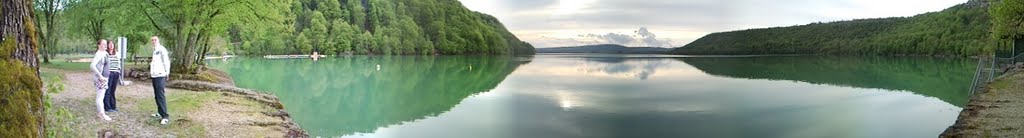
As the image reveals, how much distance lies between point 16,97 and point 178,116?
281 inches

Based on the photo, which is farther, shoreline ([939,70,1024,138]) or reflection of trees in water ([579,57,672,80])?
reflection of trees in water ([579,57,672,80])

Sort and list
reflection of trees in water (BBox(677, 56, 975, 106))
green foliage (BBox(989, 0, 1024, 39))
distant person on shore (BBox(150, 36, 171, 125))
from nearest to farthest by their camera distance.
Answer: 1. distant person on shore (BBox(150, 36, 171, 125))
2. green foliage (BBox(989, 0, 1024, 39))
3. reflection of trees in water (BBox(677, 56, 975, 106))

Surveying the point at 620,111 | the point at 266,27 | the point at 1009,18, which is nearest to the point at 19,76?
the point at 620,111

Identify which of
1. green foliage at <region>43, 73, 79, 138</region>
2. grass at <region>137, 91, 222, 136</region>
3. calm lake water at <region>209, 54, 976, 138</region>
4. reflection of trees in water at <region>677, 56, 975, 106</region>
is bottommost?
calm lake water at <region>209, 54, 976, 138</region>

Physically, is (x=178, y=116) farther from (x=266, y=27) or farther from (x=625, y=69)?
(x=625, y=69)

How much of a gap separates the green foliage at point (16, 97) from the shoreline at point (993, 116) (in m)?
15.3

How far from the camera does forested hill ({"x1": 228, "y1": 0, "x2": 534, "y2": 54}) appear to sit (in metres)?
131

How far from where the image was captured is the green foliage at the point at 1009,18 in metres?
36.6

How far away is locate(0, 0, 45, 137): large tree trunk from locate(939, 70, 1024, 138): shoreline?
15.3m

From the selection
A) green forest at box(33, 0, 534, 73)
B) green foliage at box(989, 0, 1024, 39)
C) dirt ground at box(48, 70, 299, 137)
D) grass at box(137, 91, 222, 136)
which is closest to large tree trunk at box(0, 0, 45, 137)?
dirt ground at box(48, 70, 299, 137)

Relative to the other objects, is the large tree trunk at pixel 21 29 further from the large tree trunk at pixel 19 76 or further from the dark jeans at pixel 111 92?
the dark jeans at pixel 111 92

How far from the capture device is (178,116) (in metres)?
13.7

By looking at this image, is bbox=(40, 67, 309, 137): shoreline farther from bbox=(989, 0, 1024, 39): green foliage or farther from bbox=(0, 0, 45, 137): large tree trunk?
bbox=(989, 0, 1024, 39): green foliage

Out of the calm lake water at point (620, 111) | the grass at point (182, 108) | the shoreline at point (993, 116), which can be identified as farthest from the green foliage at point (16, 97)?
the shoreline at point (993, 116)
